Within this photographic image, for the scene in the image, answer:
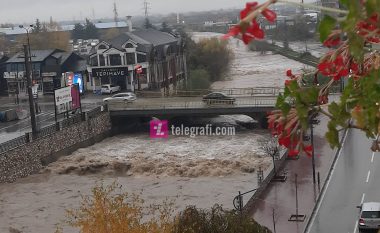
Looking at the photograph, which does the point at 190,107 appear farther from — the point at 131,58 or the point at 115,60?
the point at 115,60

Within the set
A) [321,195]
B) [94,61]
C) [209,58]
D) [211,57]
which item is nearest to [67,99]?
[94,61]

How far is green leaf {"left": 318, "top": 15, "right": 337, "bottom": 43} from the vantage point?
7.40ft

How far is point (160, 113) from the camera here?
34.8m

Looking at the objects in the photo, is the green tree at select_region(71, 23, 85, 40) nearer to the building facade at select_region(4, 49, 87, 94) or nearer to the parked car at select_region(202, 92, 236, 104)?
the building facade at select_region(4, 49, 87, 94)

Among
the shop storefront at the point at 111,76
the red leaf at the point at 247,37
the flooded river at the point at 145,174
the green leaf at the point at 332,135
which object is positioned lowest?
the flooded river at the point at 145,174

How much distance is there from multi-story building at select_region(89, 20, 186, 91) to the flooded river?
8457 millimetres

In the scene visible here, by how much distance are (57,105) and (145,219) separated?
13.8 metres

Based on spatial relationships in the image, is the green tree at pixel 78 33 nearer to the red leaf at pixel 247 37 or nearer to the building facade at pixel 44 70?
the building facade at pixel 44 70

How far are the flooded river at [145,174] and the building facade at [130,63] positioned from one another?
8.45 metres

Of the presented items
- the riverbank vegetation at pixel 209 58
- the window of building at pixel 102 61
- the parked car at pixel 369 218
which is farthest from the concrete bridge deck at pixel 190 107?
the parked car at pixel 369 218

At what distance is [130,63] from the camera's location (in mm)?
42562

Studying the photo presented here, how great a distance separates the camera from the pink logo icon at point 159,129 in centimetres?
3453

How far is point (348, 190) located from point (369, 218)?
3.81m

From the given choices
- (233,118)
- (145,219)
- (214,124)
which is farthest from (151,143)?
(145,219)
